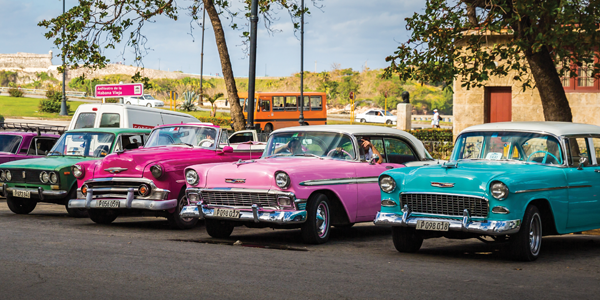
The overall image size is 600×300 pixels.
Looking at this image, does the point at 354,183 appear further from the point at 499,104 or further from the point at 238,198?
the point at 499,104

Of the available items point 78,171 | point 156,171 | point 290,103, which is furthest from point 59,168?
point 290,103

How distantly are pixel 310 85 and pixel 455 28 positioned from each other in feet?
300

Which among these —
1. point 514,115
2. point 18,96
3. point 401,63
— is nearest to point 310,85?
point 18,96

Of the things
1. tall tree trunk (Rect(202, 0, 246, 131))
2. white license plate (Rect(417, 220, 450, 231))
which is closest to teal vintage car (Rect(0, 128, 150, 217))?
white license plate (Rect(417, 220, 450, 231))

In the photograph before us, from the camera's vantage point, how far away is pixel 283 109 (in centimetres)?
4481

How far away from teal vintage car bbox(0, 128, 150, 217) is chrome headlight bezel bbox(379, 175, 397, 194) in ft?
19.8

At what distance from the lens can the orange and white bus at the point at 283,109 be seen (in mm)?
44062

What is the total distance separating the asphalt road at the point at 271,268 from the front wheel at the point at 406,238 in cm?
16

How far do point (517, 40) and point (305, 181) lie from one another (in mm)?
7292

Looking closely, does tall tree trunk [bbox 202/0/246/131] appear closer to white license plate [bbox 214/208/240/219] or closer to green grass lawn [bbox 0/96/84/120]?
white license plate [bbox 214/208/240/219]

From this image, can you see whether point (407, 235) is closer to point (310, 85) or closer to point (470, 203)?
point (470, 203)

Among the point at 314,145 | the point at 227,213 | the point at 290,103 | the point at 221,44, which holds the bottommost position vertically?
the point at 227,213

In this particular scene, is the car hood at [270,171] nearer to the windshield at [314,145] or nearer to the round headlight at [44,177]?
the windshield at [314,145]

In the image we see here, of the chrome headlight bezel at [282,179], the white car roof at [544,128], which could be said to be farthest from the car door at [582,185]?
the chrome headlight bezel at [282,179]
